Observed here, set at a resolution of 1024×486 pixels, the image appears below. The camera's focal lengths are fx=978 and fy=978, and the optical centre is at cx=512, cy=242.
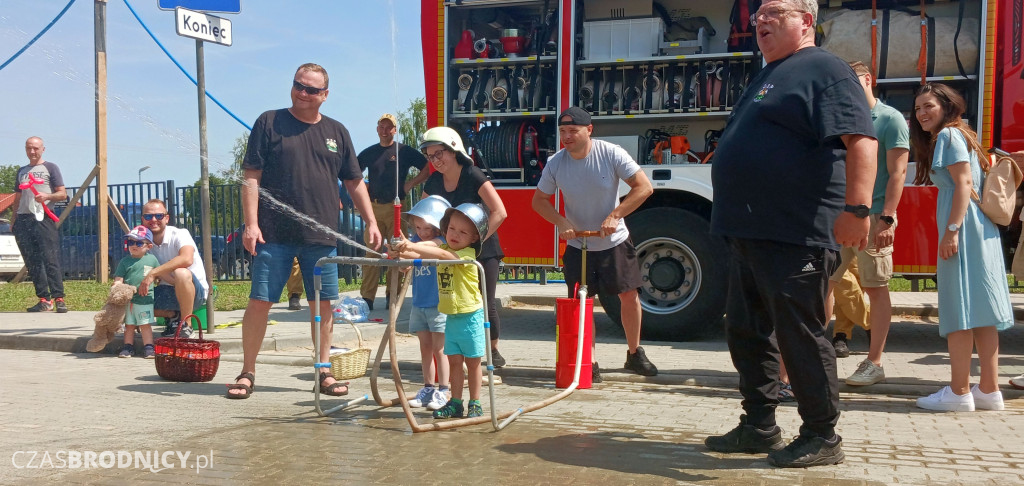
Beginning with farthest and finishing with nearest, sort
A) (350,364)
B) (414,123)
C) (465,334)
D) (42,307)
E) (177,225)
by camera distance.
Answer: (414,123) < (177,225) < (42,307) < (350,364) < (465,334)

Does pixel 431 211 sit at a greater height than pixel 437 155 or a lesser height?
lesser

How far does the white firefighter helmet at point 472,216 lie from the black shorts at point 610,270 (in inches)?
62.2

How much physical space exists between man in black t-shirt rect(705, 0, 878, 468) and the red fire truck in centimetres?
380

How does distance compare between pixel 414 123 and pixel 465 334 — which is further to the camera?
pixel 414 123

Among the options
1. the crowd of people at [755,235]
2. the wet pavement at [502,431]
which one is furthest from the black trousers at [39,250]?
the crowd of people at [755,235]

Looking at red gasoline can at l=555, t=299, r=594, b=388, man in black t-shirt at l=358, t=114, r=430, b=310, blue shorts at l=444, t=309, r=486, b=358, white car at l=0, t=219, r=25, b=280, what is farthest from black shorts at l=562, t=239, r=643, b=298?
white car at l=0, t=219, r=25, b=280

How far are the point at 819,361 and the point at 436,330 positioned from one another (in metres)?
2.12

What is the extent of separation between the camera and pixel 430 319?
532 cm

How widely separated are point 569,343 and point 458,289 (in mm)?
1394

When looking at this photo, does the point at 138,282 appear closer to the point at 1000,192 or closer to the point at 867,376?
the point at 867,376

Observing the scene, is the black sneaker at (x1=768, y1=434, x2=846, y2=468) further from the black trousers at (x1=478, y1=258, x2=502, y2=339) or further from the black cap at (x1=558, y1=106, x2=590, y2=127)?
the black cap at (x1=558, y1=106, x2=590, y2=127)

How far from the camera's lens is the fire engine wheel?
7.95 meters

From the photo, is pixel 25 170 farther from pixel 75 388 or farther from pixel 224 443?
pixel 224 443

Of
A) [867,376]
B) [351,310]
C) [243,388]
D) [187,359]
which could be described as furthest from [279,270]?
[867,376]
